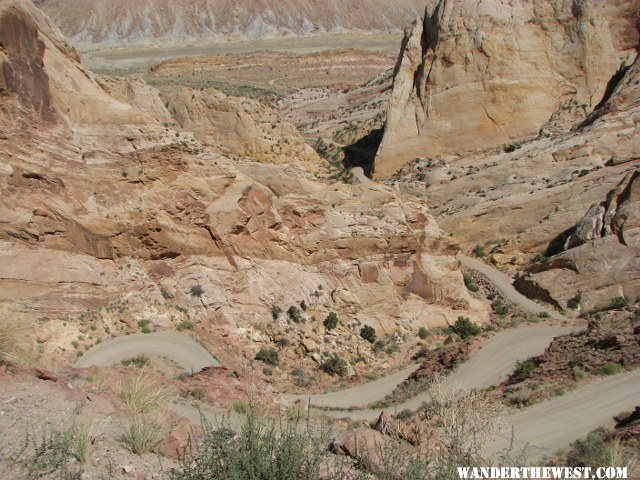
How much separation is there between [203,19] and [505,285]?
441ft

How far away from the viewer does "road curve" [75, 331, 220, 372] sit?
1698 cm

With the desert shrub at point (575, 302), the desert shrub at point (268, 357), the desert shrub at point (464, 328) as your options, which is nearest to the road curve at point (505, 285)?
the desert shrub at point (575, 302)

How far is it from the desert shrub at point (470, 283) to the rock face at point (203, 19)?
121519 millimetres

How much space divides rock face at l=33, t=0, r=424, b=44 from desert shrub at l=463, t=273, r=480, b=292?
121519mm

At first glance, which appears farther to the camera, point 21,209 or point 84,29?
point 84,29

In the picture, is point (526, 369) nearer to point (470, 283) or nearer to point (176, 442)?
point (176, 442)

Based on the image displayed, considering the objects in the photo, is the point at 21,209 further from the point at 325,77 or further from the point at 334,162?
the point at 325,77

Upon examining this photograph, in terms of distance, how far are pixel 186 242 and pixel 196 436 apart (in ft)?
48.9

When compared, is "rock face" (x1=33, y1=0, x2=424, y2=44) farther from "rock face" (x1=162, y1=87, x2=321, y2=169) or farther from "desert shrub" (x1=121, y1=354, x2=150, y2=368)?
"desert shrub" (x1=121, y1=354, x2=150, y2=368)

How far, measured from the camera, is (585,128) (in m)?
40.8

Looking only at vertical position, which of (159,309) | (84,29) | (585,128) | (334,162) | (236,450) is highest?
(84,29)

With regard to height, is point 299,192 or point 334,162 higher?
point 334,162

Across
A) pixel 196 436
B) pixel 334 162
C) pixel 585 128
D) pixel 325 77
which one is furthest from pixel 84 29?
pixel 196 436

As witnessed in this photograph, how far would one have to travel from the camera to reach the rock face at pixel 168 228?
18.7 m
